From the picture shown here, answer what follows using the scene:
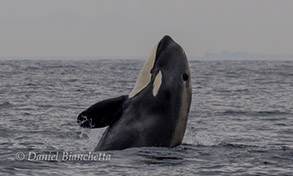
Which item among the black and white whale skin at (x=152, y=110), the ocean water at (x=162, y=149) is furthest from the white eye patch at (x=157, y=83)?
the ocean water at (x=162, y=149)

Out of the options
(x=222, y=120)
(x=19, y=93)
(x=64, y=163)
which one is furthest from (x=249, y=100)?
(x=64, y=163)

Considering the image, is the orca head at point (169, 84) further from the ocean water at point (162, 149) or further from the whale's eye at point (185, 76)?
the ocean water at point (162, 149)

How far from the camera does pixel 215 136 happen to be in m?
16.4

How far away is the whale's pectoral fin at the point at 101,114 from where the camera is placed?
12135 mm

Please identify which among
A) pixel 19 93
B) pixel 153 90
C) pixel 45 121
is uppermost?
pixel 153 90

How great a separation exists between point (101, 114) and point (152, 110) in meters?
1.01

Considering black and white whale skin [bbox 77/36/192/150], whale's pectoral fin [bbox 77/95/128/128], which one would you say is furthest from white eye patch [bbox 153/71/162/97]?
whale's pectoral fin [bbox 77/95/128/128]

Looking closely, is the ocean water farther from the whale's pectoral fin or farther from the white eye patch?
the white eye patch

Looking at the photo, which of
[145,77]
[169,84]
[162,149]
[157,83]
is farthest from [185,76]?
[162,149]

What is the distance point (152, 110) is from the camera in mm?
12055

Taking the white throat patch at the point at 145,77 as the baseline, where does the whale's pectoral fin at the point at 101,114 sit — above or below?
below

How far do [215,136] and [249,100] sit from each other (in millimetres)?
12716

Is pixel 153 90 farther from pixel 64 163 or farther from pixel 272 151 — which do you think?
pixel 272 151

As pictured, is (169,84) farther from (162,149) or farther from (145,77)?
(162,149)
